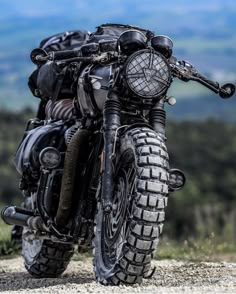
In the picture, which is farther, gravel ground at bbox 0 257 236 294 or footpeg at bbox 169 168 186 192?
footpeg at bbox 169 168 186 192

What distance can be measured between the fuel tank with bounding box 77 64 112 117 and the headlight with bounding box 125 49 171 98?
0.42m

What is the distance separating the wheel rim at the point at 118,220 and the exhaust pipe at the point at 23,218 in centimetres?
97

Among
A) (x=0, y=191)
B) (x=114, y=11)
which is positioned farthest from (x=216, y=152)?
(x=114, y=11)

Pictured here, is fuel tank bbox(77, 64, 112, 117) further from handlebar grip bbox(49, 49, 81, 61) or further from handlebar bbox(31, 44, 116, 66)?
handlebar grip bbox(49, 49, 81, 61)

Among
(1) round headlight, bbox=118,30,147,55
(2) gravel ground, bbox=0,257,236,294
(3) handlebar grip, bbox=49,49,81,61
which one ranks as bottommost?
(2) gravel ground, bbox=0,257,236,294

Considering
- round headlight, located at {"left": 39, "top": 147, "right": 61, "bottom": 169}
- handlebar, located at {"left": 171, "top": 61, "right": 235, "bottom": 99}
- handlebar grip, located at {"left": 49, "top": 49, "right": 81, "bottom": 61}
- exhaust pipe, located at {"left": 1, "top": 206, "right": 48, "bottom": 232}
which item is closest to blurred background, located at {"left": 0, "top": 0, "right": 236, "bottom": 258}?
handlebar, located at {"left": 171, "top": 61, "right": 235, "bottom": 99}

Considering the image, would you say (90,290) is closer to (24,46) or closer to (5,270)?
(5,270)

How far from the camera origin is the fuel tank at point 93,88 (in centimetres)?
809

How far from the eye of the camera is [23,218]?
898cm

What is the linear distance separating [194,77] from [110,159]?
1.13m

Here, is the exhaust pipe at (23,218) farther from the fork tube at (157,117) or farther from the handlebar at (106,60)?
the fork tube at (157,117)

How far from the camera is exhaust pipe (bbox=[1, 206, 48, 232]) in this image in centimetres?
877

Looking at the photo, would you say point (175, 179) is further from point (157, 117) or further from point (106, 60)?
point (106, 60)

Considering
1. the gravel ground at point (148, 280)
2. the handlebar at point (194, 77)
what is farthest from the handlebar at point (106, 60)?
the gravel ground at point (148, 280)
